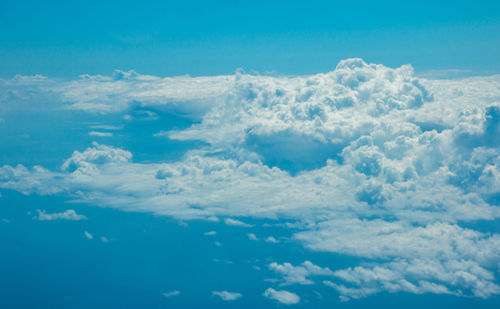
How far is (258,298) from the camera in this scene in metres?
93.1

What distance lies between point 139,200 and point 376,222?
362 ft

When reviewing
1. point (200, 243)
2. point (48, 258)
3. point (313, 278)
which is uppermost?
point (200, 243)

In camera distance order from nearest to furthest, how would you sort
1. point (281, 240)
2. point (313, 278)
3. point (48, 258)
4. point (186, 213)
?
point (313, 278)
point (48, 258)
point (281, 240)
point (186, 213)

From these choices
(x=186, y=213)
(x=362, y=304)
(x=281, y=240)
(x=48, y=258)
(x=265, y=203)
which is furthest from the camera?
(x=265, y=203)

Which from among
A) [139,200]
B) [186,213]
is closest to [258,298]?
[186,213]

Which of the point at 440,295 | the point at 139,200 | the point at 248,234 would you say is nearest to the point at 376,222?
the point at 248,234

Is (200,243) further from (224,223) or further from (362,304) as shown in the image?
(362,304)

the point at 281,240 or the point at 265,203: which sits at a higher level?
the point at 265,203

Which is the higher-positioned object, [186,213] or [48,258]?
[186,213]

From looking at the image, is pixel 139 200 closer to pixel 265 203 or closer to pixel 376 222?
pixel 265 203

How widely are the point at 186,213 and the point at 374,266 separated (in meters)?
90.2

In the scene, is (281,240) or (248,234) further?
(248,234)

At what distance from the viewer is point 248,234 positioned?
147 metres

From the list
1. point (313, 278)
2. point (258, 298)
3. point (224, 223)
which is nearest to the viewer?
point (258, 298)
